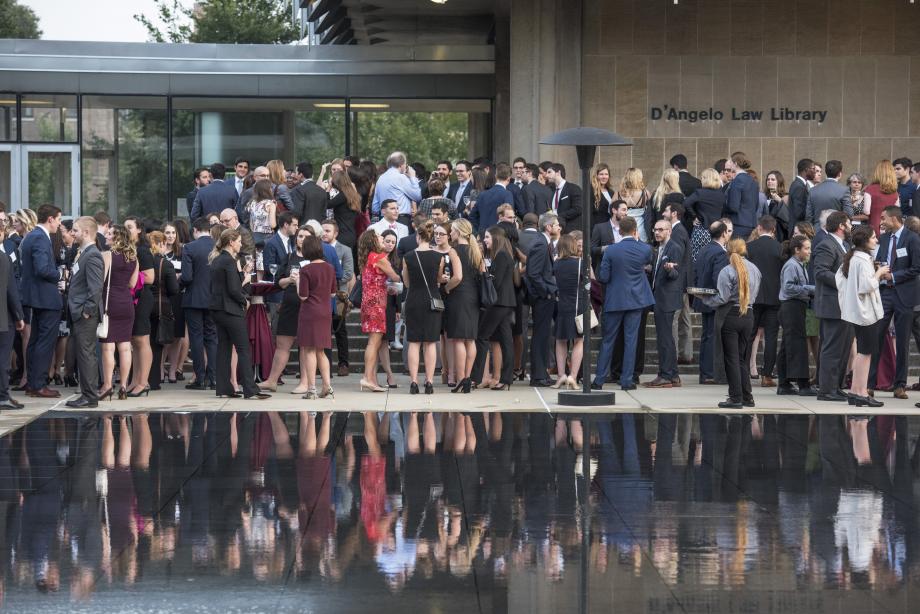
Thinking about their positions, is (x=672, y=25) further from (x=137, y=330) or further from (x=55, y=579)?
(x=55, y=579)

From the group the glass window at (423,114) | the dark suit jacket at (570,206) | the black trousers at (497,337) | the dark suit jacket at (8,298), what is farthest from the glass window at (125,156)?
the dark suit jacket at (8,298)

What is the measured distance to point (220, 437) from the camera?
41.1ft

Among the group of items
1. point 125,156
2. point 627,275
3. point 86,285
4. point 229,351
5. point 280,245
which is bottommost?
point 229,351

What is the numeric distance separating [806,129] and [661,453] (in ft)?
49.7

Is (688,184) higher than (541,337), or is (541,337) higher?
(688,184)

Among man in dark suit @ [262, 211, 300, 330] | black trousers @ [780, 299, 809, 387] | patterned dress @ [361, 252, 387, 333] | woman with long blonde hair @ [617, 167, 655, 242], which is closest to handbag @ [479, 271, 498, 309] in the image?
patterned dress @ [361, 252, 387, 333]

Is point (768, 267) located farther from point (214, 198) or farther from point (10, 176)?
point (10, 176)

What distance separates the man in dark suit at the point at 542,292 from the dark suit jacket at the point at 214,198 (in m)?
5.39

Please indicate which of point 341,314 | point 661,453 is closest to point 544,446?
point 661,453

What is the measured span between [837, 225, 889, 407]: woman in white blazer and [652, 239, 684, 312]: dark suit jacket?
231cm

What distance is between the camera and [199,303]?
1598 cm

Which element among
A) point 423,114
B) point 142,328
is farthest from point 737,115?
point 142,328

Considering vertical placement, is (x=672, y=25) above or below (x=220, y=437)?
above

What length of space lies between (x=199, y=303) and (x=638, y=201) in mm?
5746
